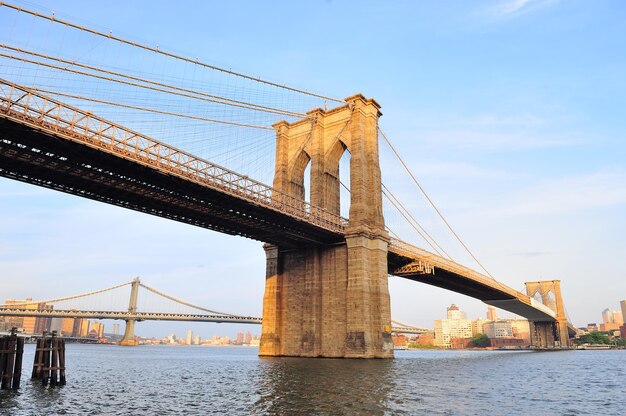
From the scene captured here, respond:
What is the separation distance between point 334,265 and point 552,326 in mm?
101304

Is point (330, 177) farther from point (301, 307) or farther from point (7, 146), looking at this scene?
point (7, 146)

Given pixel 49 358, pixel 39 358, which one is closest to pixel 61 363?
pixel 49 358

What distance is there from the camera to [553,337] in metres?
125

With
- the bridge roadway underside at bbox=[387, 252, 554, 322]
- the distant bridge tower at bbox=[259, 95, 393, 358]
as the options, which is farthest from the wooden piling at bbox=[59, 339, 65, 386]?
the bridge roadway underside at bbox=[387, 252, 554, 322]

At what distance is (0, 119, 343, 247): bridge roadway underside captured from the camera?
2788 cm

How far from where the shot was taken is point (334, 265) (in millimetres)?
49000

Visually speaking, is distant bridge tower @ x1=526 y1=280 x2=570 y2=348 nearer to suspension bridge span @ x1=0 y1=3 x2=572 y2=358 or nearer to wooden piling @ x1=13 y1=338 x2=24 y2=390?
suspension bridge span @ x1=0 y1=3 x2=572 y2=358

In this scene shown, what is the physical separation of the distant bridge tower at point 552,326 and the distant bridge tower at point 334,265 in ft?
311

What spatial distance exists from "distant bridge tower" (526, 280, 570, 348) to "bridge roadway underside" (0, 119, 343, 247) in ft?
329

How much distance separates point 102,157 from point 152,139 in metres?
3.43

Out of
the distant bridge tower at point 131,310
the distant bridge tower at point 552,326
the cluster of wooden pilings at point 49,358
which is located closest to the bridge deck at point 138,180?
the cluster of wooden pilings at point 49,358

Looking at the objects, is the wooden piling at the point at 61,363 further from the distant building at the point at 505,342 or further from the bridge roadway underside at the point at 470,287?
the distant building at the point at 505,342

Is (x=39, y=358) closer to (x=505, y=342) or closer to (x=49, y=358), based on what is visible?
(x=49, y=358)

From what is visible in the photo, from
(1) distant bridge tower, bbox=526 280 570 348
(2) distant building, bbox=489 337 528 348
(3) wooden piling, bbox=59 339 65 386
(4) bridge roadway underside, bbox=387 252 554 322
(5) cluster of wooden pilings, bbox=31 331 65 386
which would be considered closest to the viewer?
(5) cluster of wooden pilings, bbox=31 331 65 386
